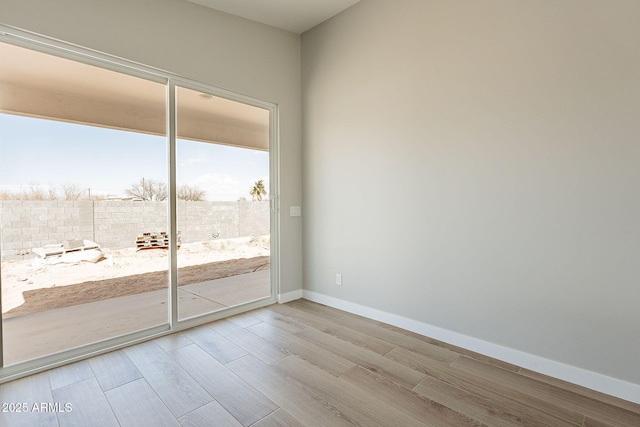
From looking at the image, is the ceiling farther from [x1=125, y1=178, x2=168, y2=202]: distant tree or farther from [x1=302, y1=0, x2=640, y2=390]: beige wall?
[x1=125, y1=178, x2=168, y2=202]: distant tree

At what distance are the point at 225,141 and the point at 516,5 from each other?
2.78 m

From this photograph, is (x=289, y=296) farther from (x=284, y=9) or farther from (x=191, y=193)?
(x=284, y=9)

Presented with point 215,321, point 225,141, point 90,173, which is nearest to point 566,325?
point 215,321

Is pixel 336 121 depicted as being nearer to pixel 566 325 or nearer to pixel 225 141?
pixel 225 141

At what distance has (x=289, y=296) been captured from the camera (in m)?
3.79

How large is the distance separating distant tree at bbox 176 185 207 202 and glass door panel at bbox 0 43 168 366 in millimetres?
150

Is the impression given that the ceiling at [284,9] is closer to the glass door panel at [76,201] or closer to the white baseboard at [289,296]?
the glass door panel at [76,201]

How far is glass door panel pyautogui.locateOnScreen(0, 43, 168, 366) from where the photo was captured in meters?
2.20

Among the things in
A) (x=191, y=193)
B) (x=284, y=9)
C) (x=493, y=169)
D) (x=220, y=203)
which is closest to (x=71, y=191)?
(x=191, y=193)

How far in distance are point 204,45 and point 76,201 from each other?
6.03ft

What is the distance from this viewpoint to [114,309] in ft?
10.2

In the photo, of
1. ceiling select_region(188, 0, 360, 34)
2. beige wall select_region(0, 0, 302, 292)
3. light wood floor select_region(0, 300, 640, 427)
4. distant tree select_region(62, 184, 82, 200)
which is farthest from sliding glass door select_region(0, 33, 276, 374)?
ceiling select_region(188, 0, 360, 34)

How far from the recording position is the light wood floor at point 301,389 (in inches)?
67.8

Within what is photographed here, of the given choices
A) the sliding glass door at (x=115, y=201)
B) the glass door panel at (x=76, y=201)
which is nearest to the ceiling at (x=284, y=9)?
the sliding glass door at (x=115, y=201)
